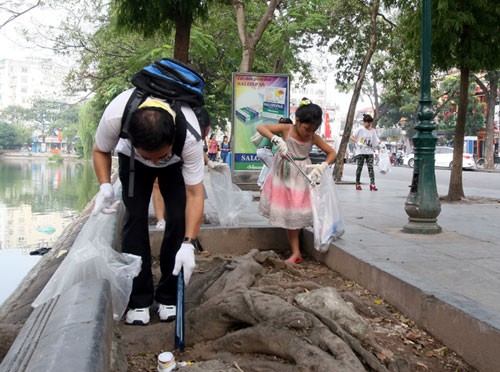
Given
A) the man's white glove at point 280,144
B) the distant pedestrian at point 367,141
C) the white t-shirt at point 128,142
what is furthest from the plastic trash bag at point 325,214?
the distant pedestrian at point 367,141

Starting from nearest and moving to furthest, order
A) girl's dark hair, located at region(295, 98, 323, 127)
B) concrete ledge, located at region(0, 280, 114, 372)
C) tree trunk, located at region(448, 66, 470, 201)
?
concrete ledge, located at region(0, 280, 114, 372) → girl's dark hair, located at region(295, 98, 323, 127) → tree trunk, located at region(448, 66, 470, 201)

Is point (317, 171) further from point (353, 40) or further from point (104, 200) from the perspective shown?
point (353, 40)

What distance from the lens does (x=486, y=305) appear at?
287cm

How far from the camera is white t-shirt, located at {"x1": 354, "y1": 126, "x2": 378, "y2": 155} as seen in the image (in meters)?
11.7


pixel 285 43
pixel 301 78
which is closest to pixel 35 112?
pixel 301 78

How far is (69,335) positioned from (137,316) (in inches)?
41.0

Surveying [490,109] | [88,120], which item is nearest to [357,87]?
[490,109]

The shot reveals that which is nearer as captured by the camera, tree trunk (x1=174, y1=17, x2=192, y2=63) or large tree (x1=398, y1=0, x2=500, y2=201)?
tree trunk (x1=174, y1=17, x2=192, y2=63)

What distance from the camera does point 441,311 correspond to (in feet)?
9.05

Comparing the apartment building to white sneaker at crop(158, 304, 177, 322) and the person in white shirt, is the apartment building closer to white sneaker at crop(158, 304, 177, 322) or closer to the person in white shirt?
the person in white shirt

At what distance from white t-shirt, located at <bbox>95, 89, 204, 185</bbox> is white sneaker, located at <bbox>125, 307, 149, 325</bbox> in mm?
824

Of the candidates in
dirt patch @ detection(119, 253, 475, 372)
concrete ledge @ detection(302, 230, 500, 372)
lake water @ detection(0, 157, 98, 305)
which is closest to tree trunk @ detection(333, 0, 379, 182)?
lake water @ detection(0, 157, 98, 305)

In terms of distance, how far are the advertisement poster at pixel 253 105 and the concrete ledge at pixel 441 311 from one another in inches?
282

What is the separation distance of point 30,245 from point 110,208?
5755 millimetres
